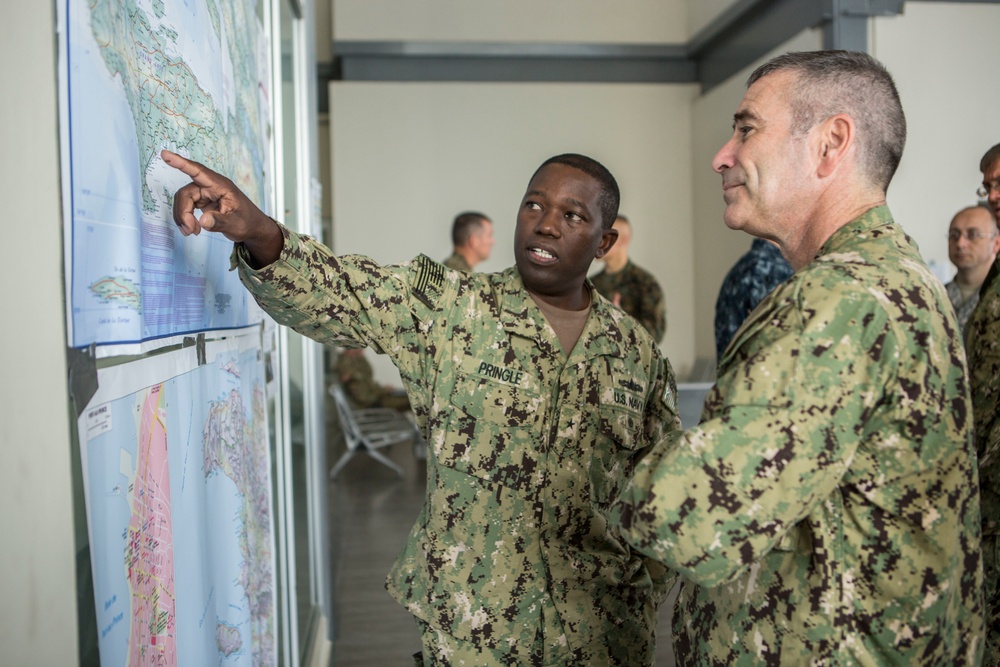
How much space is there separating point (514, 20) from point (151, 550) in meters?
8.49

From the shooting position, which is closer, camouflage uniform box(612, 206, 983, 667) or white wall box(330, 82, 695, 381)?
camouflage uniform box(612, 206, 983, 667)

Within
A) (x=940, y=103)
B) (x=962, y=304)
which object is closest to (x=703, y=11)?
(x=940, y=103)

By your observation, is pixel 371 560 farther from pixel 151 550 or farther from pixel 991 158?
pixel 151 550

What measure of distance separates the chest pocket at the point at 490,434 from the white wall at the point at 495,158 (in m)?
7.06

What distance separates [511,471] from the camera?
1.62 meters

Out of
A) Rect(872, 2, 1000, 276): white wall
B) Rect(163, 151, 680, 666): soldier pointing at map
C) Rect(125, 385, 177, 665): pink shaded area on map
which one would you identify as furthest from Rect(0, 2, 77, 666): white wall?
Rect(872, 2, 1000, 276): white wall

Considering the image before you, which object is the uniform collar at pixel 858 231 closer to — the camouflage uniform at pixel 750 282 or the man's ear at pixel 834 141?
the man's ear at pixel 834 141

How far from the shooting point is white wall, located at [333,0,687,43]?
8531mm

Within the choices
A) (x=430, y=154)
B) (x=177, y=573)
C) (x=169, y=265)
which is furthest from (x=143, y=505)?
(x=430, y=154)

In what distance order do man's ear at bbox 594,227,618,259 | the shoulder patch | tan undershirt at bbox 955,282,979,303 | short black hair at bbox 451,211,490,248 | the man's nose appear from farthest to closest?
short black hair at bbox 451,211,490,248
tan undershirt at bbox 955,282,979,303
man's ear at bbox 594,227,618,259
the shoulder patch
the man's nose

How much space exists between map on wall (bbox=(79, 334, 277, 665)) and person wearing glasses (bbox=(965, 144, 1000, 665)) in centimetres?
142

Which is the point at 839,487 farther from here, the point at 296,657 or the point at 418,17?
the point at 418,17

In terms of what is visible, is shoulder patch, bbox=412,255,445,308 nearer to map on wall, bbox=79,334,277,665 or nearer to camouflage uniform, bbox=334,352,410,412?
map on wall, bbox=79,334,277,665

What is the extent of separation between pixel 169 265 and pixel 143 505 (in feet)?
1.08
